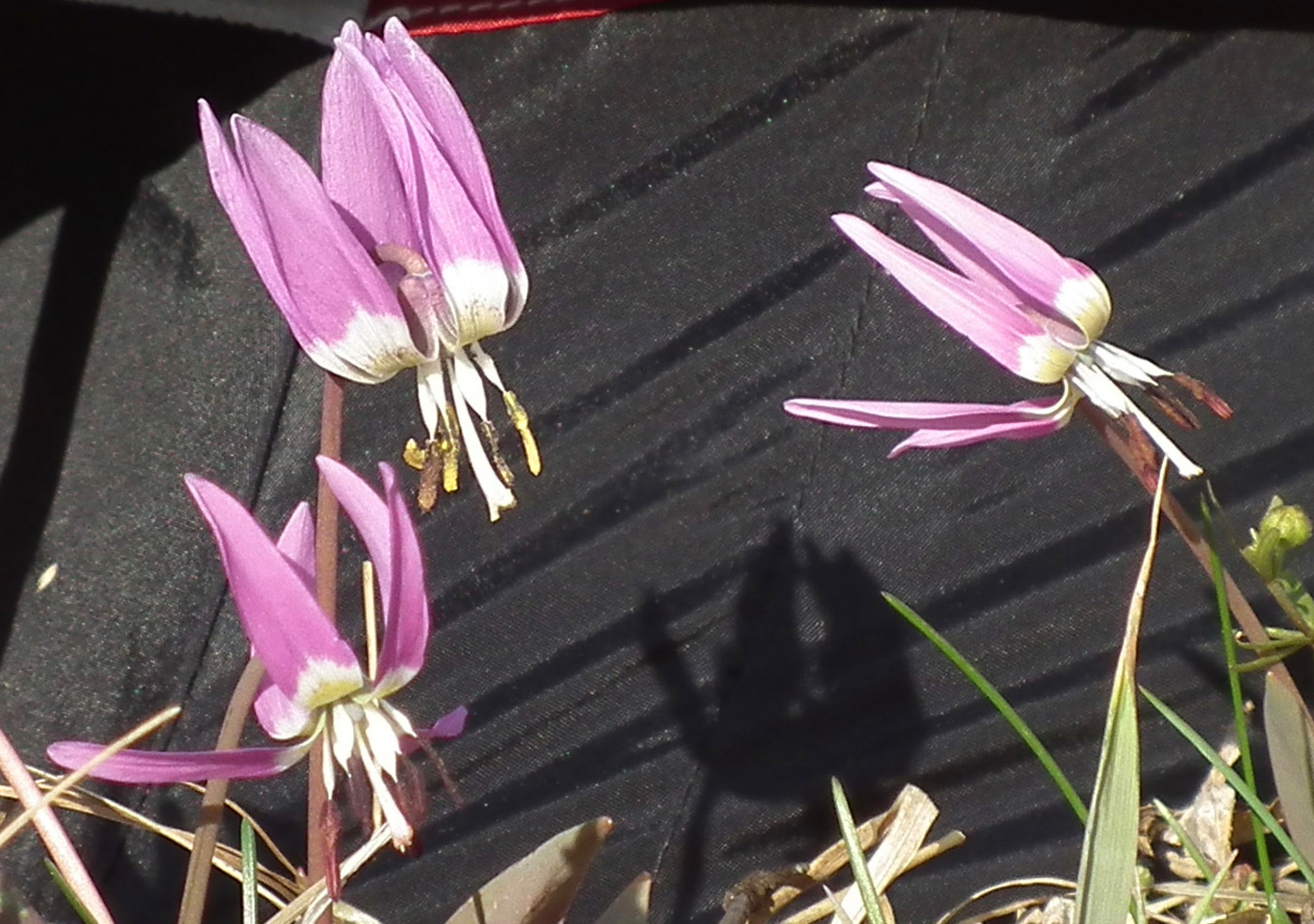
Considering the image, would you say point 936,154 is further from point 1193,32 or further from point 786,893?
point 786,893

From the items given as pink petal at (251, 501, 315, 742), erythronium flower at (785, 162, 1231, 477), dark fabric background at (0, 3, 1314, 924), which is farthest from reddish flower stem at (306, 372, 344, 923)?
dark fabric background at (0, 3, 1314, 924)

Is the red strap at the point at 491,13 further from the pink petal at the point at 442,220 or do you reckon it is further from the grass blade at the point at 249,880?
the grass blade at the point at 249,880

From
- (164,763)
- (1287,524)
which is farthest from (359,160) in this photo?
(1287,524)

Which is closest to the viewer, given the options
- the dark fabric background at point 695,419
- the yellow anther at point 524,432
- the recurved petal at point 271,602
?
the recurved petal at point 271,602

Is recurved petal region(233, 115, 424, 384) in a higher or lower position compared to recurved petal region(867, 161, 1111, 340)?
higher

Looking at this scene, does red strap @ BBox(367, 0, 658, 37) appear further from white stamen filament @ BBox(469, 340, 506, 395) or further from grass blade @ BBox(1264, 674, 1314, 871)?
grass blade @ BBox(1264, 674, 1314, 871)

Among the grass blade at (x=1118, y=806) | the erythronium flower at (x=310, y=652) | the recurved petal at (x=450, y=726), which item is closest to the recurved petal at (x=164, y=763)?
the erythronium flower at (x=310, y=652)

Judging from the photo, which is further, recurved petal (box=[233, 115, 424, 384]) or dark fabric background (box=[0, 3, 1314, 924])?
dark fabric background (box=[0, 3, 1314, 924])
